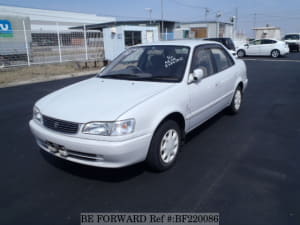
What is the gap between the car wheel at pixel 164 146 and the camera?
2953mm

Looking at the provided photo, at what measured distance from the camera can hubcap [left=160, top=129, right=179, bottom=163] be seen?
3.12m

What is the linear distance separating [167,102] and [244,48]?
68.4 ft

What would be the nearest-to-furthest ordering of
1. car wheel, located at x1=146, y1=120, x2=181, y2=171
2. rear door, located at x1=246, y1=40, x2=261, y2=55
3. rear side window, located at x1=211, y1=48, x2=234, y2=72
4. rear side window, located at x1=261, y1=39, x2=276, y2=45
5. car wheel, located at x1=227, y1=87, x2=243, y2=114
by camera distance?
1. car wheel, located at x1=146, y1=120, x2=181, y2=171
2. rear side window, located at x1=211, y1=48, x2=234, y2=72
3. car wheel, located at x1=227, y1=87, x2=243, y2=114
4. rear side window, located at x1=261, y1=39, x2=276, y2=45
5. rear door, located at x1=246, y1=40, x2=261, y2=55

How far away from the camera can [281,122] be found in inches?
195

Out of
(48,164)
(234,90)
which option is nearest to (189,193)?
(48,164)

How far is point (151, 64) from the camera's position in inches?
154

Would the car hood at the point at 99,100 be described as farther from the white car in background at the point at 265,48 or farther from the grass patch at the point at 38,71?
the white car in background at the point at 265,48

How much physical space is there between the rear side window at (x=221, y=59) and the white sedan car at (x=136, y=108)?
0.14ft

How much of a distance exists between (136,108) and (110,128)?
1.17ft

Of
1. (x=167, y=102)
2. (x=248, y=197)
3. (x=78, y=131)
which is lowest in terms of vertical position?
(x=248, y=197)

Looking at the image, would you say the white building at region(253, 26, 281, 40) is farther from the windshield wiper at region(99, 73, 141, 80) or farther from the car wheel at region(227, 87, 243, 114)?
the windshield wiper at region(99, 73, 141, 80)

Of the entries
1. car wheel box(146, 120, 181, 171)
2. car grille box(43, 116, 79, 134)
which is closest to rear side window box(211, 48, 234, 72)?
car wheel box(146, 120, 181, 171)

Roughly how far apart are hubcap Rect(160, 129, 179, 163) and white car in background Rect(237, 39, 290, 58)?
19.9m

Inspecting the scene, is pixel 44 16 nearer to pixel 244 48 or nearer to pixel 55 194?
pixel 244 48
